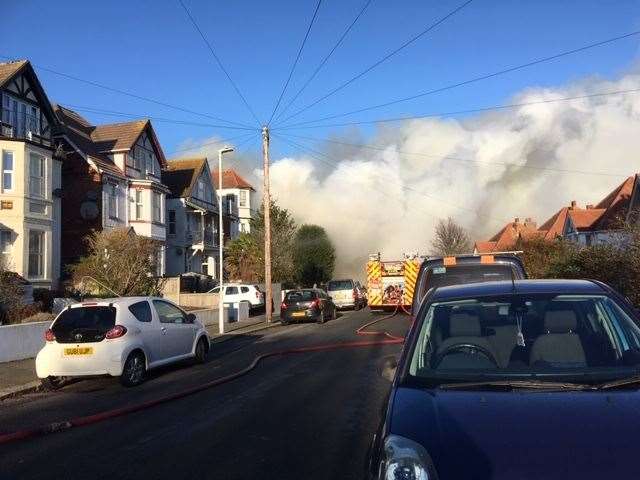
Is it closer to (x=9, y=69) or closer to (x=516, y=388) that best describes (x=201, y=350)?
(x=516, y=388)

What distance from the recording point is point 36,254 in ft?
94.3

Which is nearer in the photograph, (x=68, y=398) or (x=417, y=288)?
(x=417, y=288)

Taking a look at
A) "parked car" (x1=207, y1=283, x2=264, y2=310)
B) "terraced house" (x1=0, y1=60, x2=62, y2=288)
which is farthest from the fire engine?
"terraced house" (x1=0, y1=60, x2=62, y2=288)

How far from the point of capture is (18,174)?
90.5ft

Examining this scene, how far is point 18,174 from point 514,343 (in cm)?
2726

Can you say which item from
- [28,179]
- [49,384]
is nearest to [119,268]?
[28,179]

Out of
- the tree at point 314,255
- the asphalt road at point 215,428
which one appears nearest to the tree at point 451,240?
the tree at point 314,255

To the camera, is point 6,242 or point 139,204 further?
point 139,204

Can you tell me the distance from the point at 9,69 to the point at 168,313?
67.5ft

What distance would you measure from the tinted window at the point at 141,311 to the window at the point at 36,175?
1812 cm

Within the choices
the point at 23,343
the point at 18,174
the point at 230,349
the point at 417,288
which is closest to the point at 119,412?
the point at 417,288

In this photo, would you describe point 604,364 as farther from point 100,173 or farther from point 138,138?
point 138,138

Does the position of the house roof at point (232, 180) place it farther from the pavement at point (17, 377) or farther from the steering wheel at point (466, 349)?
the steering wheel at point (466, 349)

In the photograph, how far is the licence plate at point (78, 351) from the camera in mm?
11445
